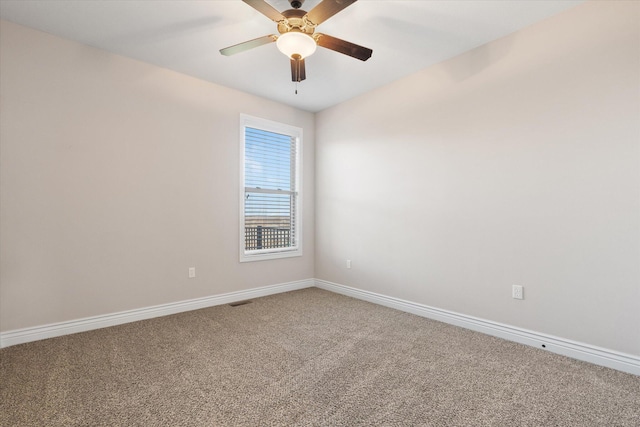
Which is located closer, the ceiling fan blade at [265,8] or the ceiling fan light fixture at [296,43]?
the ceiling fan blade at [265,8]

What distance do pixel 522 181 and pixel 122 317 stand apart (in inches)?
154

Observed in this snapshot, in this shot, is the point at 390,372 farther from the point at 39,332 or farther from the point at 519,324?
the point at 39,332

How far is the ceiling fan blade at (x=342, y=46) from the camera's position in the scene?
2143mm

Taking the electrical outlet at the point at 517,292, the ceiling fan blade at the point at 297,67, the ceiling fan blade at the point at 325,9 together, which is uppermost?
the ceiling fan blade at the point at 325,9

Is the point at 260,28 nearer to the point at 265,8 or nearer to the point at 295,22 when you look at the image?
the point at 295,22

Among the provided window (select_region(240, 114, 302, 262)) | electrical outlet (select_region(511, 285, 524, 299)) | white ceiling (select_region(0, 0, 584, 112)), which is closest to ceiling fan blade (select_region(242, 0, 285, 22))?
white ceiling (select_region(0, 0, 584, 112))

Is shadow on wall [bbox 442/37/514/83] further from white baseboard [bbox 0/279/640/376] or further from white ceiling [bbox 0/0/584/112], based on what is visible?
white baseboard [bbox 0/279/640/376]

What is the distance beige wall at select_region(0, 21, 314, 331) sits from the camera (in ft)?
8.40

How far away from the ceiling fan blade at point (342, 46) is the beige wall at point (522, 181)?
4.30 feet

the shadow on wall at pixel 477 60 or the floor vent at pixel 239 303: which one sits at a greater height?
the shadow on wall at pixel 477 60

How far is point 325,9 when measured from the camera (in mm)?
1873

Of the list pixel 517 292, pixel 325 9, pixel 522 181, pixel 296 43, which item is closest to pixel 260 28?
pixel 296 43

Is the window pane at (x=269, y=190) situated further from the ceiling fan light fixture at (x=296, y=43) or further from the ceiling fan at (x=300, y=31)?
the ceiling fan light fixture at (x=296, y=43)

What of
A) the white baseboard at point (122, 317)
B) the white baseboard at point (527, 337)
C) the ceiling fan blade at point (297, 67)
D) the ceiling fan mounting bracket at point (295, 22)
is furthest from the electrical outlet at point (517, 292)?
the white baseboard at point (122, 317)
